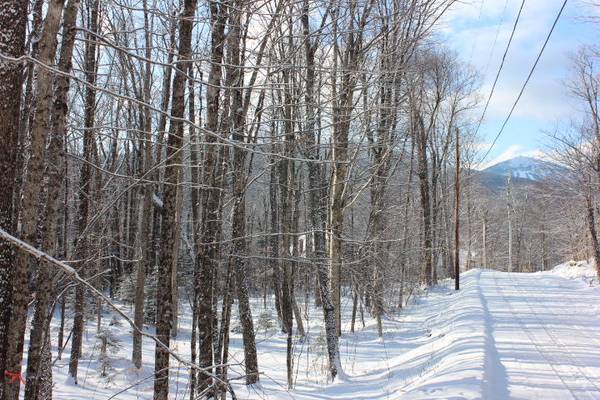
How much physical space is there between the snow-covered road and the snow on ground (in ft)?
0.06

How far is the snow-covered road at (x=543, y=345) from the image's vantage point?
670cm

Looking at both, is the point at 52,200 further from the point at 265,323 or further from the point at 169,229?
the point at 265,323

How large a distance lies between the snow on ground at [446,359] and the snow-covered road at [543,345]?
0.7 inches

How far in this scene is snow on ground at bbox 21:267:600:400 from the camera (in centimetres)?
687

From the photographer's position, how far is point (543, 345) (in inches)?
368

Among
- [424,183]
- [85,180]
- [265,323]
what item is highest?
[424,183]

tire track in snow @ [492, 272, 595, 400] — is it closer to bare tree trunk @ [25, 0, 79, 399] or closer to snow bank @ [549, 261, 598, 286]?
bare tree trunk @ [25, 0, 79, 399]

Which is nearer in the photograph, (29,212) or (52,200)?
(29,212)

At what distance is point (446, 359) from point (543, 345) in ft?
7.60

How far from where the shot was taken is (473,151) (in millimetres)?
33938

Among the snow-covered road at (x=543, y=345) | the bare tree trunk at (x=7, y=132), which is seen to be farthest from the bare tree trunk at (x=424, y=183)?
the bare tree trunk at (x=7, y=132)

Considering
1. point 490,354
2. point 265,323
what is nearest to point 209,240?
point 490,354

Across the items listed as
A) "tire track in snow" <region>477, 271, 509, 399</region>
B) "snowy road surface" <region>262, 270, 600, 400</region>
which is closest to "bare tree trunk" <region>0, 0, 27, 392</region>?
"snowy road surface" <region>262, 270, 600, 400</region>

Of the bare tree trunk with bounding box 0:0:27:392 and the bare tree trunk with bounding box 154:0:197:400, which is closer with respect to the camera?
the bare tree trunk with bounding box 0:0:27:392
